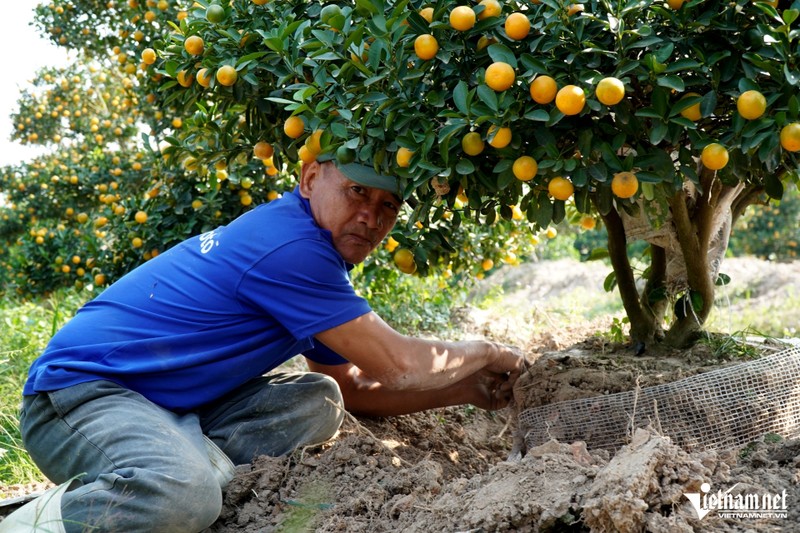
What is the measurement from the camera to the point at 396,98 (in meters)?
2.48

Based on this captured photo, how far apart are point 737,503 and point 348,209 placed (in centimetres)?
155

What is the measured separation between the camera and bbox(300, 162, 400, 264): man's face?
2828 millimetres

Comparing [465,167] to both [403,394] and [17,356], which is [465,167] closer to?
[403,394]

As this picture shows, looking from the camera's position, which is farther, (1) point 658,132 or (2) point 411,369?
(2) point 411,369

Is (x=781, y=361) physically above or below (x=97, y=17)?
below

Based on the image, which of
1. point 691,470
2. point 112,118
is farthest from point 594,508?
point 112,118

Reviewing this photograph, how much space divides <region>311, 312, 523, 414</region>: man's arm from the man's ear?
561 mm

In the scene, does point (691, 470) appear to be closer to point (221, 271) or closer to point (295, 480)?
point (295, 480)

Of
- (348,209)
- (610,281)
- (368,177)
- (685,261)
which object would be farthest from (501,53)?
(610,281)

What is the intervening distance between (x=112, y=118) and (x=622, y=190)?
27.7 ft

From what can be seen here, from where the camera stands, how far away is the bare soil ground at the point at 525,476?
1980 mm

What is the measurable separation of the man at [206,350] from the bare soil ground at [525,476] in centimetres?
24

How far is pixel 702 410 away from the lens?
277 centimetres

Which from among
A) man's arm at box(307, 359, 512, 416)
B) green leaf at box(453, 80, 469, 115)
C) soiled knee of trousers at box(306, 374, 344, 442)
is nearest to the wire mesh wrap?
man's arm at box(307, 359, 512, 416)
